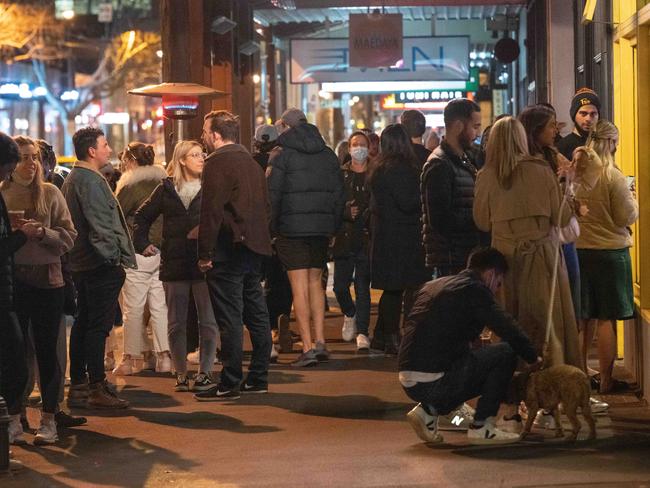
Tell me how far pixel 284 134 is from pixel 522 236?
370cm

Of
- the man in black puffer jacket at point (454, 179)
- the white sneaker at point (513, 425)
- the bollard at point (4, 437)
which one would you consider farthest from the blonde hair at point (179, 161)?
the white sneaker at point (513, 425)

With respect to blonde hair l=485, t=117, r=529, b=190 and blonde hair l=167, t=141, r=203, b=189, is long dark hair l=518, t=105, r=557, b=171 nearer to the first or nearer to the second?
blonde hair l=485, t=117, r=529, b=190

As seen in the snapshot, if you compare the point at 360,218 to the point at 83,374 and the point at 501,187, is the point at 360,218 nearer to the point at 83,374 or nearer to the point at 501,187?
the point at 83,374

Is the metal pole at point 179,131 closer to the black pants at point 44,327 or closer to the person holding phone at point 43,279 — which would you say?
the person holding phone at point 43,279

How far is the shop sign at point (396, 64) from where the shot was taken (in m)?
25.5

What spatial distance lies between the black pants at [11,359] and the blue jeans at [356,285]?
5.15m

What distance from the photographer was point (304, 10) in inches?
887

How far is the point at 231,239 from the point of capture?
10.1 meters

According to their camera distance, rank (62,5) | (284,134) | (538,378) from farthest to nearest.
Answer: (62,5) < (284,134) < (538,378)

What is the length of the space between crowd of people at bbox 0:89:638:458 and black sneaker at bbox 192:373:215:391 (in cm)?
2

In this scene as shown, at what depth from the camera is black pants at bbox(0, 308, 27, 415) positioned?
8.03 meters

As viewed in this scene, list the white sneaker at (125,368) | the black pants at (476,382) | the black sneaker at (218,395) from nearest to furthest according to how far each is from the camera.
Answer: the black pants at (476,382) → the black sneaker at (218,395) → the white sneaker at (125,368)

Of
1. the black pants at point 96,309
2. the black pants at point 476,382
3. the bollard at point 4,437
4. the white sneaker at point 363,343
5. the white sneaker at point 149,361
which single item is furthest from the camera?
the white sneaker at point 363,343

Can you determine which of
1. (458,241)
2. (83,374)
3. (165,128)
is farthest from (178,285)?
(165,128)
